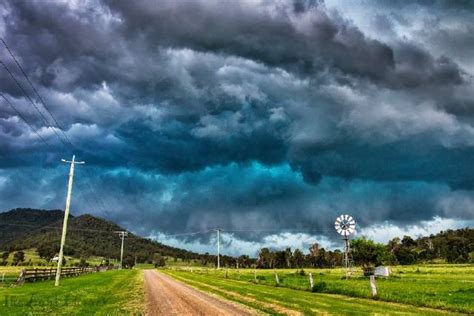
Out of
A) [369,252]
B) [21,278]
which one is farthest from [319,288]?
[369,252]

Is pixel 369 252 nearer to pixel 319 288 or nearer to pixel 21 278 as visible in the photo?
pixel 319 288

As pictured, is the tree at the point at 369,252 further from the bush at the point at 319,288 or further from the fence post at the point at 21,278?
the fence post at the point at 21,278

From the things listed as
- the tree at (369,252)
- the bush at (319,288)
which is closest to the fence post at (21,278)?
the bush at (319,288)

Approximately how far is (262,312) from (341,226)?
2331 inches

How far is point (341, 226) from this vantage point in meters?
75.6

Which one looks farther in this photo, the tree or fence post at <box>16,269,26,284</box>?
the tree

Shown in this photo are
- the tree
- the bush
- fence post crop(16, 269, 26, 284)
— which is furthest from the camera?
the tree

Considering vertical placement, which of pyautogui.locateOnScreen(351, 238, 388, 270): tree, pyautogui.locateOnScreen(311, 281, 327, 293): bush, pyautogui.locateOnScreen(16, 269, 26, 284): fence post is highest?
pyautogui.locateOnScreen(351, 238, 388, 270): tree

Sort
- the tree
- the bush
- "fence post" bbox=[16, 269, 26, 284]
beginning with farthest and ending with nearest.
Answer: the tree, "fence post" bbox=[16, 269, 26, 284], the bush

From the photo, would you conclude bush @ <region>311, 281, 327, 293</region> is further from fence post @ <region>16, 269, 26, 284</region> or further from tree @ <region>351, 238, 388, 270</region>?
tree @ <region>351, 238, 388, 270</region>

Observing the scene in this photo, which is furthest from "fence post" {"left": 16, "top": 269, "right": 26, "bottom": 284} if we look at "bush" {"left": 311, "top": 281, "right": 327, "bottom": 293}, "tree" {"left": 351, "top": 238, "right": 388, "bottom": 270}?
"tree" {"left": 351, "top": 238, "right": 388, "bottom": 270}

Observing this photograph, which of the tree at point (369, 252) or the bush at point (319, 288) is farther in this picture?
the tree at point (369, 252)

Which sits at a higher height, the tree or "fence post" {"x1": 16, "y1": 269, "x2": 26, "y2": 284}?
the tree

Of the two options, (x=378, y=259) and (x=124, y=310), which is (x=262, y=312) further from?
(x=378, y=259)
